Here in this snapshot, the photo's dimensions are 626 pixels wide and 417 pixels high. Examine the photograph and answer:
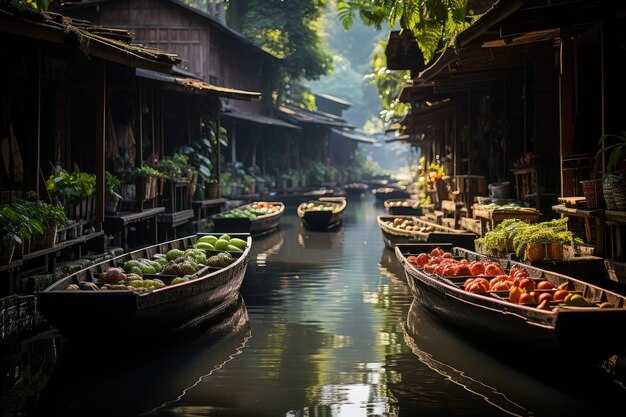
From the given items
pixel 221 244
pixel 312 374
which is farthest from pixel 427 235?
pixel 312 374

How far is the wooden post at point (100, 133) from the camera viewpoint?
13438mm

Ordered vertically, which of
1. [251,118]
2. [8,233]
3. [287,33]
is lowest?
[8,233]

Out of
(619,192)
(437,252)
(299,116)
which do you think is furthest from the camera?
(299,116)

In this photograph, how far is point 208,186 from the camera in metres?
24.0

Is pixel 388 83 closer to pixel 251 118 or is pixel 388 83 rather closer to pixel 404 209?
pixel 404 209

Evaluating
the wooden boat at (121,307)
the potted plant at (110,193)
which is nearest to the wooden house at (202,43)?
the potted plant at (110,193)

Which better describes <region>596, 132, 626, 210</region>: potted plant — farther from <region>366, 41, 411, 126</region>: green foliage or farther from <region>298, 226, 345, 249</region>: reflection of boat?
<region>366, 41, 411, 126</region>: green foliage

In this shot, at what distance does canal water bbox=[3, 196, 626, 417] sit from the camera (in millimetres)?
7043

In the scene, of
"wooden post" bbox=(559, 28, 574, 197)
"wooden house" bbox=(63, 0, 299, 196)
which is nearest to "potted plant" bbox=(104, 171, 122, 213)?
"wooden post" bbox=(559, 28, 574, 197)

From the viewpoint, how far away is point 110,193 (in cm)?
1544

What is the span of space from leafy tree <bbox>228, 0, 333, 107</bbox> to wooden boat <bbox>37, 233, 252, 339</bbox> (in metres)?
30.8

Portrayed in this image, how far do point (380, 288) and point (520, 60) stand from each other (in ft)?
16.5

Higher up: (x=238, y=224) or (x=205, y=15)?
(x=205, y=15)

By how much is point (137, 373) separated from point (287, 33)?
34444 mm
